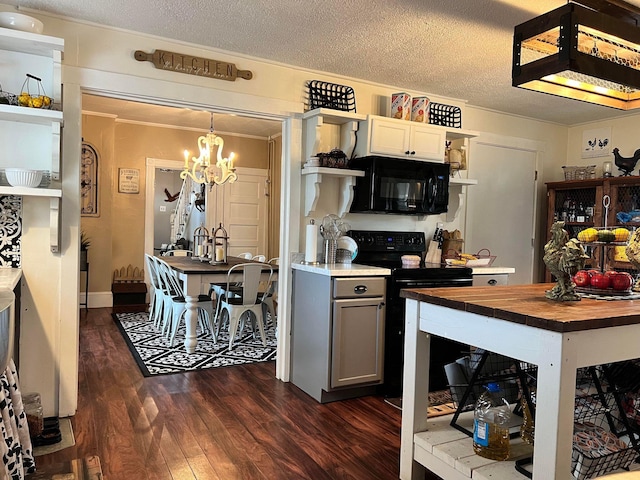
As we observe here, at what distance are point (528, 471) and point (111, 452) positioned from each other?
195cm

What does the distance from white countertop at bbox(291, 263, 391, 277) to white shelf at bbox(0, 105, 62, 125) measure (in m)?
1.74

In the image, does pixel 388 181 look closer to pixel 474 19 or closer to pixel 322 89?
pixel 322 89

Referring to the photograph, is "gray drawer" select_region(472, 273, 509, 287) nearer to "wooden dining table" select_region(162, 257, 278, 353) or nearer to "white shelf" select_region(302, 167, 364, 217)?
"white shelf" select_region(302, 167, 364, 217)

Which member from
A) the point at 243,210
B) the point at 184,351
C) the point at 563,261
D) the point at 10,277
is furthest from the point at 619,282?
the point at 243,210

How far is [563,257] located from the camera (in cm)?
188

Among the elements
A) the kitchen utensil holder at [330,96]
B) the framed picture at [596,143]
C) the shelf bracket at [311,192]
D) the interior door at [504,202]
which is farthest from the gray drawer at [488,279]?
the framed picture at [596,143]

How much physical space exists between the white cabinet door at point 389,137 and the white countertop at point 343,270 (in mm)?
877

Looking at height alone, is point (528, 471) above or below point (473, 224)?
below

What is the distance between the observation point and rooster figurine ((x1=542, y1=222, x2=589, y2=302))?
73.6 inches

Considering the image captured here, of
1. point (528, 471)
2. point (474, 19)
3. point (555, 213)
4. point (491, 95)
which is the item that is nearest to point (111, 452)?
point (528, 471)

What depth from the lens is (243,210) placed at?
23.0ft

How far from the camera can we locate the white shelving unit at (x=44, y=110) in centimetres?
243

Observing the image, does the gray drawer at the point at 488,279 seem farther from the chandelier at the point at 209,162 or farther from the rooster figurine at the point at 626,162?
the chandelier at the point at 209,162

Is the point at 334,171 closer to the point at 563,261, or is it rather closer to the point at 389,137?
the point at 389,137
